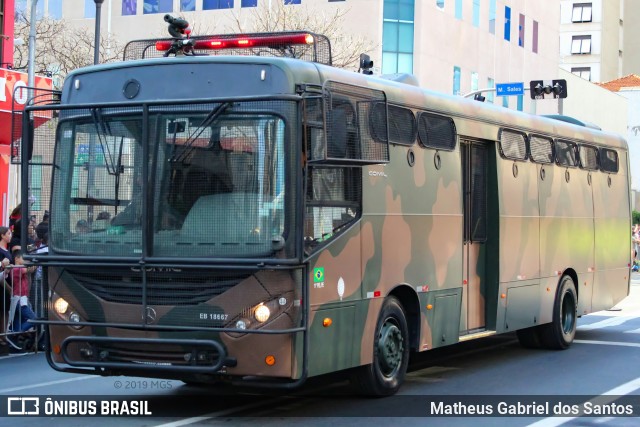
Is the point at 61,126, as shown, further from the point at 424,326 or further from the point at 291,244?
the point at 424,326

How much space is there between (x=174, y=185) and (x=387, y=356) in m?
3.05

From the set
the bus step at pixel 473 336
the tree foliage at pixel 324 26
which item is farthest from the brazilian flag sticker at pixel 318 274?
the tree foliage at pixel 324 26

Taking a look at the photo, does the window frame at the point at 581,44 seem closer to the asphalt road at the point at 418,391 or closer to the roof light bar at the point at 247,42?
the asphalt road at the point at 418,391

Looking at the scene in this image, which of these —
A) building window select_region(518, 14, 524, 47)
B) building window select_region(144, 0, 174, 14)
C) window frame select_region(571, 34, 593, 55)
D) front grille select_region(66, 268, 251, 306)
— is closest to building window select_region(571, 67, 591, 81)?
window frame select_region(571, 34, 593, 55)

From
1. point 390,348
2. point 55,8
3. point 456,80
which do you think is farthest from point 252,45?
point 55,8

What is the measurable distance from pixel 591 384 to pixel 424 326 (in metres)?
2.20

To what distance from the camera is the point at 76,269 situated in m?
9.77

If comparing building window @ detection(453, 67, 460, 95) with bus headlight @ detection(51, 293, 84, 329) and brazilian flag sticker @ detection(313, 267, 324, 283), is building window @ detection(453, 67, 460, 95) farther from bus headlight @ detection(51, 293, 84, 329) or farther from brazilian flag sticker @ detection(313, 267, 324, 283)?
bus headlight @ detection(51, 293, 84, 329)

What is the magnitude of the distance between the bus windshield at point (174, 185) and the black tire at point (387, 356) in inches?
88.8

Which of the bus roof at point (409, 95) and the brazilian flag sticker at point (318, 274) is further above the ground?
the bus roof at point (409, 95)

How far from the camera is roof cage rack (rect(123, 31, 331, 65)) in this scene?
37.0ft

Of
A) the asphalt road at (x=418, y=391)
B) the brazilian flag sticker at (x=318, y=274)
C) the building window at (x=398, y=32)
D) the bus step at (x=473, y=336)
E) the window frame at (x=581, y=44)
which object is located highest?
the window frame at (x=581, y=44)

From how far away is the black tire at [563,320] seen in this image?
15664mm

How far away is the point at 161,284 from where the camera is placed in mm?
9383
